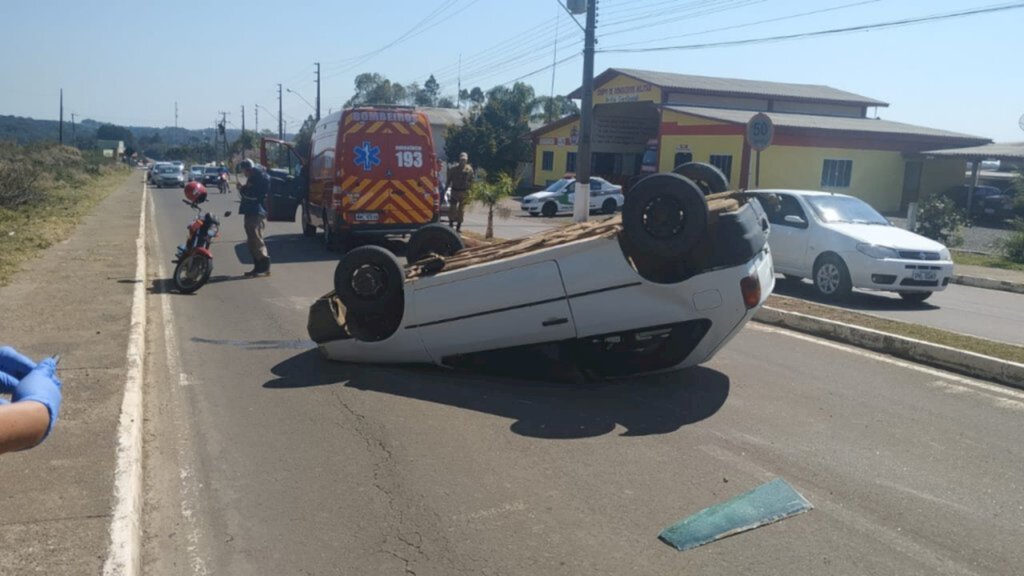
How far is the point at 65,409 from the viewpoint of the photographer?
20.0 feet

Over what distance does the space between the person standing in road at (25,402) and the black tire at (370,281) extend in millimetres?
4855

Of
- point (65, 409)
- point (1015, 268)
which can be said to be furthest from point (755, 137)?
point (65, 409)

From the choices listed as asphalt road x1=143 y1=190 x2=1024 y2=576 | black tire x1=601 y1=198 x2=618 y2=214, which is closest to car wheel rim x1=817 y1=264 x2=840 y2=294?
asphalt road x1=143 y1=190 x2=1024 y2=576

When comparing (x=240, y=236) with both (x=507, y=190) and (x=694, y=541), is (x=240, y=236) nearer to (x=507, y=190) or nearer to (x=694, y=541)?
(x=507, y=190)

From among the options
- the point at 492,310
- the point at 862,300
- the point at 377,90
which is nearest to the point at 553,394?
the point at 492,310

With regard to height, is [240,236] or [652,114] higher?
[652,114]

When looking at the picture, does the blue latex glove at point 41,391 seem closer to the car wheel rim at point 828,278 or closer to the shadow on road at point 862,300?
the shadow on road at point 862,300

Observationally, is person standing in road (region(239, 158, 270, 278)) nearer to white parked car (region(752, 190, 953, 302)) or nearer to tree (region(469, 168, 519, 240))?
tree (region(469, 168, 519, 240))

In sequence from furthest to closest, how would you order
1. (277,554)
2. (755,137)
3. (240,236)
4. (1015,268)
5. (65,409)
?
(240,236) < (1015,268) < (755,137) < (65,409) < (277,554)

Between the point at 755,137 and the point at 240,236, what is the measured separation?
12395 mm

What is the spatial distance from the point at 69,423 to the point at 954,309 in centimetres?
1189

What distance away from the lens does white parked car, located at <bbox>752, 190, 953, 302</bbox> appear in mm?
12523

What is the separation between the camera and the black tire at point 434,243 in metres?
9.04

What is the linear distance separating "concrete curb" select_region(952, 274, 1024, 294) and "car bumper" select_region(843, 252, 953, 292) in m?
4.42
